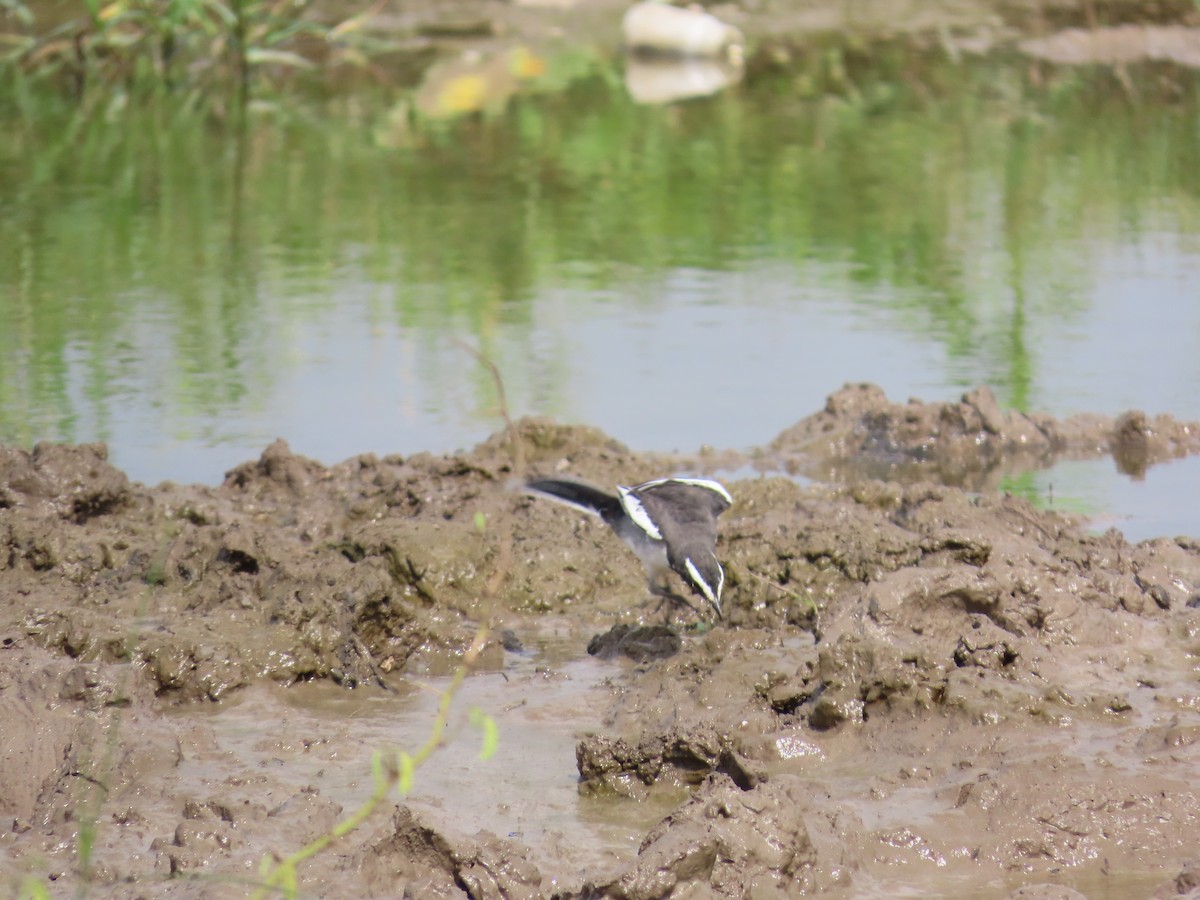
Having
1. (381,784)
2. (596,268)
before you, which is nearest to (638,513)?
(381,784)

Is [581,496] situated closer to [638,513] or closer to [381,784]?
[638,513]

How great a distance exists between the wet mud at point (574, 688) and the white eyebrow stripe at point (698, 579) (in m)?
0.16

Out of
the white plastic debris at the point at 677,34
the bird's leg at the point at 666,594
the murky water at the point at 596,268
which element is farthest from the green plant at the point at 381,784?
the white plastic debris at the point at 677,34

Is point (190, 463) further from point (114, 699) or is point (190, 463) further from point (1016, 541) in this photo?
point (1016, 541)

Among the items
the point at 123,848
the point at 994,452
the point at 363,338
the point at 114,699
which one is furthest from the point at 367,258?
the point at 123,848

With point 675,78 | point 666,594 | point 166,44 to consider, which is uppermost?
point 166,44

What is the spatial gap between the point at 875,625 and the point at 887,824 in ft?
2.76

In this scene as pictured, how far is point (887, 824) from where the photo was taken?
11.8 ft

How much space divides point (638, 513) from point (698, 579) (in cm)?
35

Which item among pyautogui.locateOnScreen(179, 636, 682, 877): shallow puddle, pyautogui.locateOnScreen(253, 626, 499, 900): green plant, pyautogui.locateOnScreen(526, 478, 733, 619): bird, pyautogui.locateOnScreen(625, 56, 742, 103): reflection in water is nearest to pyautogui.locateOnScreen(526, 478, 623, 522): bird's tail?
pyautogui.locateOnScreen(526, 478, 733, 619): bird

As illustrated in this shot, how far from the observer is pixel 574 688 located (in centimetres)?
459

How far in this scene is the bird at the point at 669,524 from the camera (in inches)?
184

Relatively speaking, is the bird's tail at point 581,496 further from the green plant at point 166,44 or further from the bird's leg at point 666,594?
the green plant at point 166,44

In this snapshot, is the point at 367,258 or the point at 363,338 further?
the point at 367,258
